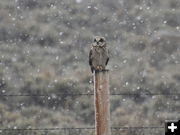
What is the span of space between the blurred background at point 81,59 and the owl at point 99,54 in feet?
19.6

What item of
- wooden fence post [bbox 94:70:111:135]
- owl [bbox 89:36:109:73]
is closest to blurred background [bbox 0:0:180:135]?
owl [bbox 89:36:109:73]

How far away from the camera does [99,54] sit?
424 cm

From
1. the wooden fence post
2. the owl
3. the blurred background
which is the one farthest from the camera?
the blurred background

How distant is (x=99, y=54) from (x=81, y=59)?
31.6 ft

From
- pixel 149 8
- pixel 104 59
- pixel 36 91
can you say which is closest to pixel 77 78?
pixel 36 91

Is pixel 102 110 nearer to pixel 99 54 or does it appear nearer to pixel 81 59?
pixel 99 54

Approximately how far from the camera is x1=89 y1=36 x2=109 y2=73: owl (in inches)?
163

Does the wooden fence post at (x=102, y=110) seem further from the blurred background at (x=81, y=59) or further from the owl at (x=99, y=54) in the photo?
the blurred background at (x=81, y=59)

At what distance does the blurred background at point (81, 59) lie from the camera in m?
11.0

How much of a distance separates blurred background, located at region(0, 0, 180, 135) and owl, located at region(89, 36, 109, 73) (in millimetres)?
5976

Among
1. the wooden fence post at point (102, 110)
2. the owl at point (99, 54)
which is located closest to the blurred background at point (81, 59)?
the owl at point (99, 54)

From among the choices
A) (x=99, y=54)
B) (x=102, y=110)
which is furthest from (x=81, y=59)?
(x=102, y=110)

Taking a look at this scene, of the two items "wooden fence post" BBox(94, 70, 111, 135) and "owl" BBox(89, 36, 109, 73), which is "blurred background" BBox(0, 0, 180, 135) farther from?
"wooden fence post" BBox(94, 70, 111, 135)

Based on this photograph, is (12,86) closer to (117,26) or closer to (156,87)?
(156,87)
